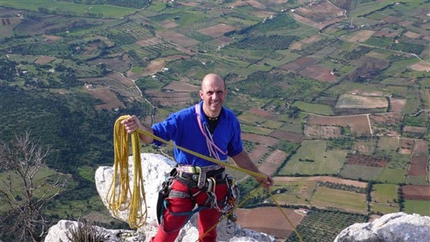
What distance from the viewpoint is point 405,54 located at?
85.1m

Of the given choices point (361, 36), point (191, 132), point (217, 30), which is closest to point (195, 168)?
point (191, 132)

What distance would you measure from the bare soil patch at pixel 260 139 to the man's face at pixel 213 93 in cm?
4977

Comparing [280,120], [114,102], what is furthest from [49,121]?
[280,120]

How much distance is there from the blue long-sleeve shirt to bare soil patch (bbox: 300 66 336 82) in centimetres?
7124

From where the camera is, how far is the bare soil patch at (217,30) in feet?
323

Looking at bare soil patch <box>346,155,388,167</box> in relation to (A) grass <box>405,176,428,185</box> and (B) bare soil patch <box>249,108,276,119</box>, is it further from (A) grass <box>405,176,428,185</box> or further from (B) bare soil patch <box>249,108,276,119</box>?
(B) bare soil patch <box>249,108,276,119</box>

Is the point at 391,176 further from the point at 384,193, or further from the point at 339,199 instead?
the point at 339,199

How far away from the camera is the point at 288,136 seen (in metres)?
59.0

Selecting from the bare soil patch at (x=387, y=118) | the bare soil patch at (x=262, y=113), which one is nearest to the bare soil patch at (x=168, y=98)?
the bare soil patch at (x=262, y=113)

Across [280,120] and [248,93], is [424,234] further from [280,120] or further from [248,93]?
[248,93]

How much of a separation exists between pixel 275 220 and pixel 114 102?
32.9 m

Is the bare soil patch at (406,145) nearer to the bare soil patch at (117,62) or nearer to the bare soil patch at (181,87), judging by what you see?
the bare soil patch at (181,87)

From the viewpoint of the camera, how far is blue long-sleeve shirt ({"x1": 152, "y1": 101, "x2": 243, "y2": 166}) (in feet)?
21.9

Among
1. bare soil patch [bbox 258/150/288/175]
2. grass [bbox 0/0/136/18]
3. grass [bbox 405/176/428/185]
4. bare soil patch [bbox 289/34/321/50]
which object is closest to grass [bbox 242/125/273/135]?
bare soil patch [bbox 258/150/288/175]
